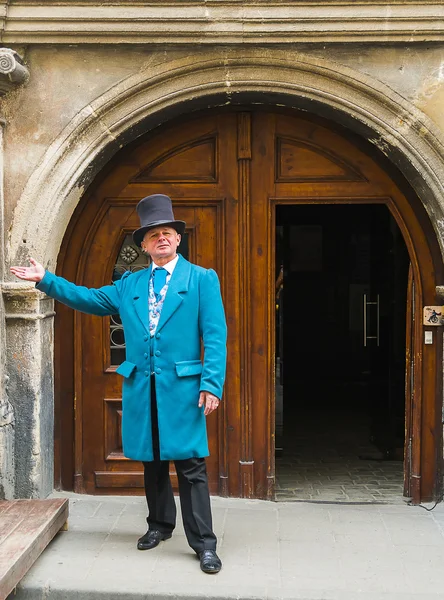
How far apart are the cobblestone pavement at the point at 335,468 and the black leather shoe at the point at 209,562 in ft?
4.94

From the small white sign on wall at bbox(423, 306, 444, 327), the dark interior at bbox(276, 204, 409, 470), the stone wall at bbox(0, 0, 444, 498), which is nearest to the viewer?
the stone wall at bbox(0, 0, 444, 498)

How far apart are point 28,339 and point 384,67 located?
279 centimetres

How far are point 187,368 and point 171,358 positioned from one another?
103mm

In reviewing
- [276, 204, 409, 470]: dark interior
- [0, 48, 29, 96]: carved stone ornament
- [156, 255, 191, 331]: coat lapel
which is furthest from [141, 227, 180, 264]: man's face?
[276, 204, 409, 470]: dark interior

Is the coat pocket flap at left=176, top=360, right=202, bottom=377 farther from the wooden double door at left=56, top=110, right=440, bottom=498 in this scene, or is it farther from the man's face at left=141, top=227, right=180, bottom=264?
the wooden double door at left=56, top=110, right=440, bottom=498

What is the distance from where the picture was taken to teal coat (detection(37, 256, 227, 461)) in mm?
3877

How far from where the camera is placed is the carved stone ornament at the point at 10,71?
4473 millimetres

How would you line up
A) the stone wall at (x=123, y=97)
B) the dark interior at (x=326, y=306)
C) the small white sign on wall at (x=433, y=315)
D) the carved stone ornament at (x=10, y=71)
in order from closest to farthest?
1. the carved stone ornament at (x=10, y=71)
2. the stone wall at (x=123, y=97)
3. the small white sign on wall at (x=433, y=315)
4. the dark interior at (x=326, y=306)

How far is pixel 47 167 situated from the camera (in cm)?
468

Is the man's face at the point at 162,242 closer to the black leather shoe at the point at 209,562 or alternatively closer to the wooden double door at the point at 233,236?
the wooden double door at the point at 233,236

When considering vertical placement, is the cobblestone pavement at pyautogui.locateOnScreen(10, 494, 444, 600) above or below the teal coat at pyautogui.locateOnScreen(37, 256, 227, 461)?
below

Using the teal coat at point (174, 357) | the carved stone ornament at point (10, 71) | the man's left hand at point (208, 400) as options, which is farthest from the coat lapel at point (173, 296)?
the carved stone ornament at point (10, 71)

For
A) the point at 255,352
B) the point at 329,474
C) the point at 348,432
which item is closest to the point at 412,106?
the point at 255,352

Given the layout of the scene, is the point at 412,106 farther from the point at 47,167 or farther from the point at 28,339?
the point at 28,339
